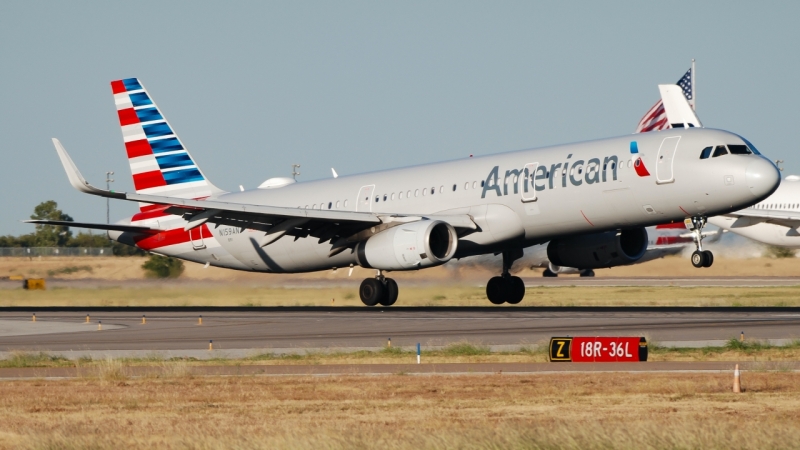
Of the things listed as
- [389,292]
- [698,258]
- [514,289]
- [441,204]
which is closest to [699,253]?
[698,258]

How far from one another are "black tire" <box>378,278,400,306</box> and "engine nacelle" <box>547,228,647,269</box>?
5.76 m

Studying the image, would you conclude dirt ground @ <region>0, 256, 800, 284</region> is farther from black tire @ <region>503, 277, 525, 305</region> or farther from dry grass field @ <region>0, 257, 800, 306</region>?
black tire @ <region>503, 277, 525, 305</region>

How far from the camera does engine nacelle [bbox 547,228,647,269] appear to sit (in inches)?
1620

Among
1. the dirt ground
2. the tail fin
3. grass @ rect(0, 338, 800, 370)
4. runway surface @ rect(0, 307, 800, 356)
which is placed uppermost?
the tail fin

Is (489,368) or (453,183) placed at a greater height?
(453,183)

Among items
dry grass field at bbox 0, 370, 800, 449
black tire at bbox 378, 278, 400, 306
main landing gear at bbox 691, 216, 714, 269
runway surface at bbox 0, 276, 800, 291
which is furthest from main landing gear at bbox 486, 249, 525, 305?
dry grass field at bbox 0, 370, 800, 449

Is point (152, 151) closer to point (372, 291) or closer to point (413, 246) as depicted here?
point (372, 291)

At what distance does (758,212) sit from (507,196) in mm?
27468

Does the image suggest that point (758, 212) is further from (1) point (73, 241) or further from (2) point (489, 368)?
(1) point (73, 241)

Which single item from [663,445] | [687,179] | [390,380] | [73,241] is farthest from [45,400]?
[73,241]

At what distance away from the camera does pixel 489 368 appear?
2175 cm

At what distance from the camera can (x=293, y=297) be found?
50.3 m

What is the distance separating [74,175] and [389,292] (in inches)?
443

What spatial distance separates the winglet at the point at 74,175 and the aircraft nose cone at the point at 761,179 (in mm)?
19071
